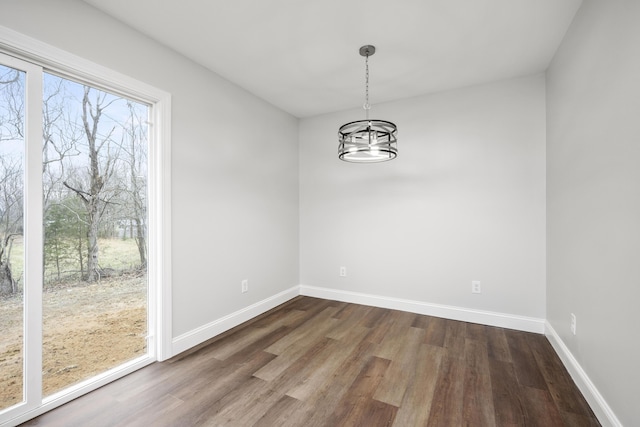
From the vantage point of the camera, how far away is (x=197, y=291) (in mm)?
2551

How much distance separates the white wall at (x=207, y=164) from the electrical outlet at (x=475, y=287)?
2275mm

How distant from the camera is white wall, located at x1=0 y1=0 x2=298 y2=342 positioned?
181 centimetres

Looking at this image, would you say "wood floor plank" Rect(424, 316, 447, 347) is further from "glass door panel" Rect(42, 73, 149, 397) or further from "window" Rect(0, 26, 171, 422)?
"glass door panel" Rect(42, 73, 149, 397)

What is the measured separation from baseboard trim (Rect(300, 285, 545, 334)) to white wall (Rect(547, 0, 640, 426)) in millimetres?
517

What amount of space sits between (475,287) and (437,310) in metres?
0.49

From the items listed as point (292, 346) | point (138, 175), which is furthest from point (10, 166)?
point (292, 346)

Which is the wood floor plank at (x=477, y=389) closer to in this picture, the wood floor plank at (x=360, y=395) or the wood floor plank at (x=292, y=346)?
the wood floor plank at (x=360, y=395)

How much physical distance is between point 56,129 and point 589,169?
3.38 metres

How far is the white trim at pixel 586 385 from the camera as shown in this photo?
1483mm

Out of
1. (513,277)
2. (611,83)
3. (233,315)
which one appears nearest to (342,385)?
(233,315)

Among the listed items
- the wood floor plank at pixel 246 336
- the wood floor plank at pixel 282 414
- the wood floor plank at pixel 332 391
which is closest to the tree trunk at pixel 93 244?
the wood floor plank at pixel 246 336

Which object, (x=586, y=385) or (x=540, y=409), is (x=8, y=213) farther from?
(x=586, y=385)

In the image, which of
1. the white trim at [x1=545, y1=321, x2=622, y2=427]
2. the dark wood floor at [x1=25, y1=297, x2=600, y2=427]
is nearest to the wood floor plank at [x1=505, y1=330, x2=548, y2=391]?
the dark wood floor at [x1=25, y1=297, x2=600, y2=427]

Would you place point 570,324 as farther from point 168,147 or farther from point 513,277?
point 168,147
